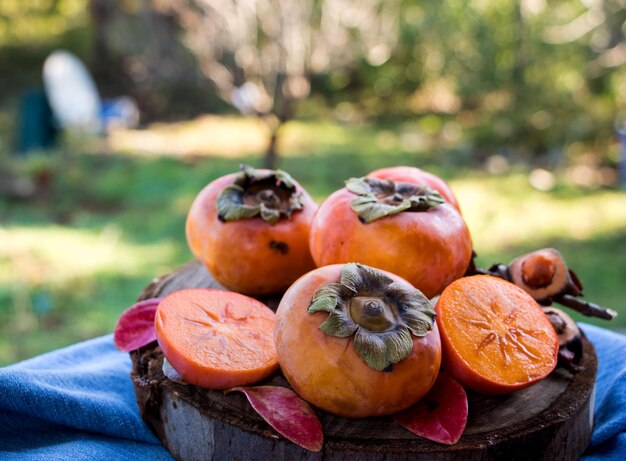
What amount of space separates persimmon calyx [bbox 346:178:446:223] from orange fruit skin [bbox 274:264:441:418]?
0.22 meters

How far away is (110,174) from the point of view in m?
5.77

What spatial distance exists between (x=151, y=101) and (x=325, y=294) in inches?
285

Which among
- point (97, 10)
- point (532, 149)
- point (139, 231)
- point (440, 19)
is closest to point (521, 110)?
point (532, 149)

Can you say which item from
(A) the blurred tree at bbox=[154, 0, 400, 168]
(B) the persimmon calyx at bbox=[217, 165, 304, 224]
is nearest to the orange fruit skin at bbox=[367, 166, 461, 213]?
(B) the persimmon calyx at bbox=[217, 165, 304, 224]

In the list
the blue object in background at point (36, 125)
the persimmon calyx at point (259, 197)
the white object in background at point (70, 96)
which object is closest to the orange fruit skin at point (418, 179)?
the persimmon calyx at point (259, 197)

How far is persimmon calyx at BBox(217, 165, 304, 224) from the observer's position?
4.89 feet

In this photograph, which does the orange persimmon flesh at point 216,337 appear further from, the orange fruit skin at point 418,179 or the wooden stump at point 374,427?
the orange fruit skin at point 418,179

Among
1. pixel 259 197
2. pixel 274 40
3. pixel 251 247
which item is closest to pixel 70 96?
pixel 274 40

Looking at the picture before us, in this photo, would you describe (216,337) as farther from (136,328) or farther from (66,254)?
(66,254)

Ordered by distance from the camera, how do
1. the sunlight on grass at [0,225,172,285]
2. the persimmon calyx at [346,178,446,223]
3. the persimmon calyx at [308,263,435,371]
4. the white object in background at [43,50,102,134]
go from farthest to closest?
the white object in background at [43,50,102,134], the sunlight on grass at [0,225,172,285], the persimmon calyx at [346,178,446,223], the persimmon calyx at [308,263,435,371]

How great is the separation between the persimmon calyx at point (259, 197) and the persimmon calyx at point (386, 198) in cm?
19

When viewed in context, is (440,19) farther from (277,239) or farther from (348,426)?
(348,426)

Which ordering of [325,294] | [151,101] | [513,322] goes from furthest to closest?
1. [151,101]
2. [513,322]
3. [325,294]

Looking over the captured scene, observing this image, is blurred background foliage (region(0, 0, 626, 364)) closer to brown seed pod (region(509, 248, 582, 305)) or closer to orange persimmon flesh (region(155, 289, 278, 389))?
orange persimmon flesh (region(155, 289, 278, 389))
